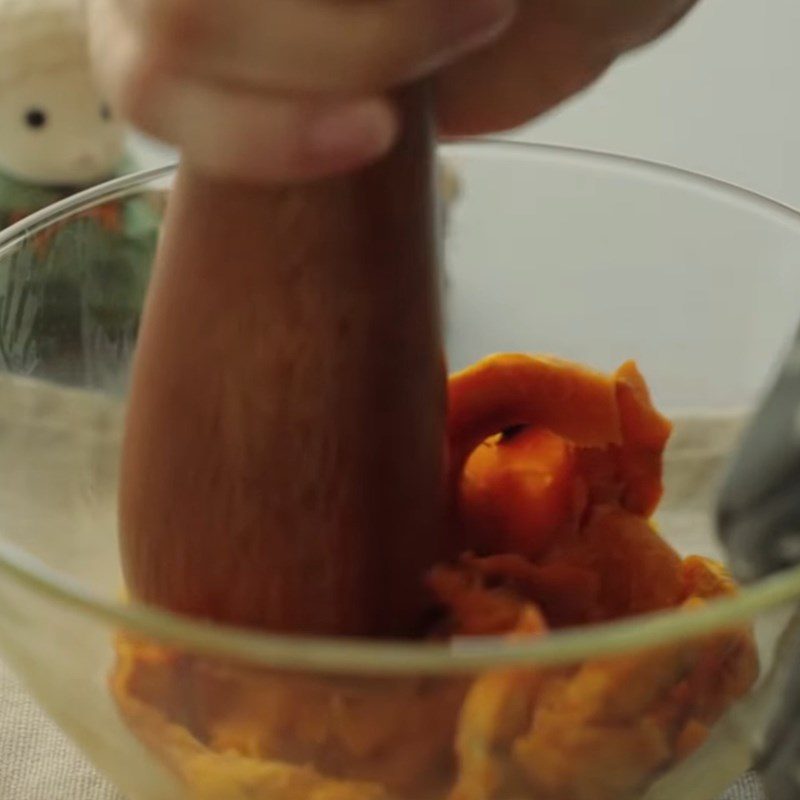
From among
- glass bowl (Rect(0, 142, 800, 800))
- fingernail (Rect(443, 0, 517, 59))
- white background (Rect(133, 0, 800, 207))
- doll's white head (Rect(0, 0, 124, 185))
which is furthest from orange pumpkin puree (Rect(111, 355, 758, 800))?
white background (Rect(133, 0, 800, 207))

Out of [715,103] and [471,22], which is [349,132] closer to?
[471,22]

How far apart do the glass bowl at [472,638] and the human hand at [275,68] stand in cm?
9

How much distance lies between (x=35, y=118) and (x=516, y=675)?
16.8 inches

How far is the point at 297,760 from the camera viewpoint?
0.91ft

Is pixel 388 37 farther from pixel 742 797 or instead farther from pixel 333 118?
pixel 742 797

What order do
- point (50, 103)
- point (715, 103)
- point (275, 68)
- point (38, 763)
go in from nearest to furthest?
point (275, 68) → point (38, 763) → point (50, 103) → point (715, 103)

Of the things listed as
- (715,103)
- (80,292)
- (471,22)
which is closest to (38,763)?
(80,292)

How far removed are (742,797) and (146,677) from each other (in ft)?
0.60

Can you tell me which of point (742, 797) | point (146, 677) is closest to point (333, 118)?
point (146, 677)

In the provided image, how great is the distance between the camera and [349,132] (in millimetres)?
242

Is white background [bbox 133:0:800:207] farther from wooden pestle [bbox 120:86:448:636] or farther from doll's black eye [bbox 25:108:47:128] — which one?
wooden pestle [bbox 120:86:448:636]

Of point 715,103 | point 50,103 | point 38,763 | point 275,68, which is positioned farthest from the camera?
point 715,103

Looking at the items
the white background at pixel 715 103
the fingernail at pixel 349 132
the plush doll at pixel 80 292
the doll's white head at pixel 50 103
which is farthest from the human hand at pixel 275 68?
the white background at pixel 715 103

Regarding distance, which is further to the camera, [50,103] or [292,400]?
[50,103]
